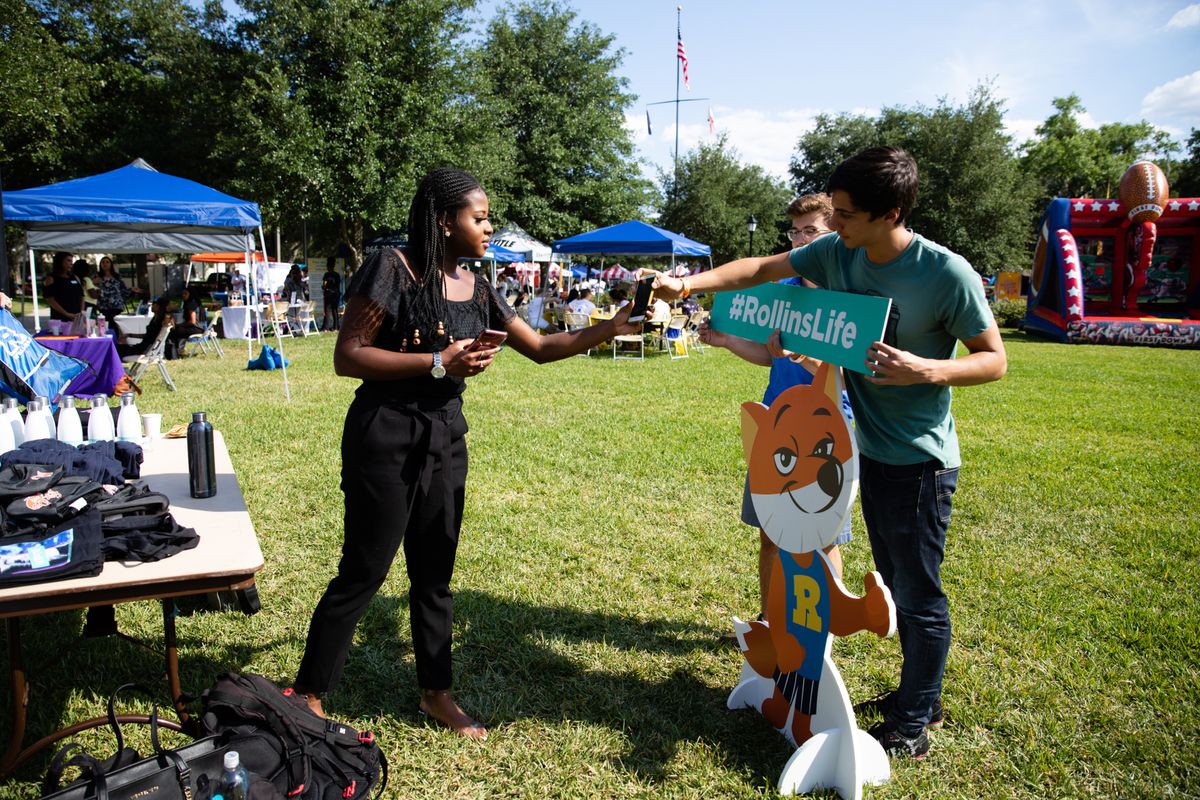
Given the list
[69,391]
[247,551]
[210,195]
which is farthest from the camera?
[210,195]

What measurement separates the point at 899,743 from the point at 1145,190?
2064 cm

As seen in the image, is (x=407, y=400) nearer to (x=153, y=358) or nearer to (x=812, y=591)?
(x=812, y=591)

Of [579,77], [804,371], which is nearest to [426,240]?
[804,371]

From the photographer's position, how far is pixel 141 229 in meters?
10.8

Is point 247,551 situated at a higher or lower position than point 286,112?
lower

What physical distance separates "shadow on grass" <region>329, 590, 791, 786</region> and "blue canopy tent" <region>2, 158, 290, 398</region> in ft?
21.7

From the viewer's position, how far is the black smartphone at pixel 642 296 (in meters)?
2.68

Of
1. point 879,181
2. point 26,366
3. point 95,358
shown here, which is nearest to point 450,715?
point 879,181

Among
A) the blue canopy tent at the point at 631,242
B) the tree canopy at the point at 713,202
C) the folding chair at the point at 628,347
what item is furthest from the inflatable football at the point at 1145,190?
the tree canopy at the point at 713,202

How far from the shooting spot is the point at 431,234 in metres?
2.43

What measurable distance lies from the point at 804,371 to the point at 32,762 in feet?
10.2

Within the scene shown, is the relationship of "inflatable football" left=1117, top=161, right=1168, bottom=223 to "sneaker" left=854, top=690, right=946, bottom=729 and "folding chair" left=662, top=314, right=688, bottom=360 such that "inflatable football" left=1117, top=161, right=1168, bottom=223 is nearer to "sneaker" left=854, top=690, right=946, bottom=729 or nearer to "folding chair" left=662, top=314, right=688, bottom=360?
"folding chair" left=662, top=314, right=688, bottom=360

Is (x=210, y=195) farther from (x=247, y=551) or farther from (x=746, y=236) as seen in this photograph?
(x=746, y=236)

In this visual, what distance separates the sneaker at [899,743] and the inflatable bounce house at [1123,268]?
18.5m
